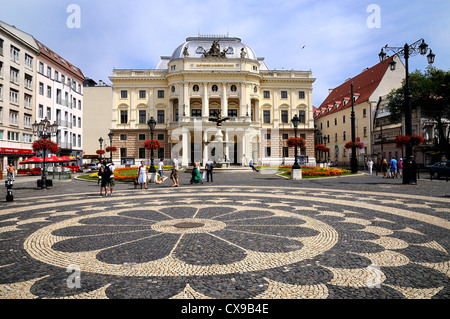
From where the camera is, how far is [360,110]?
59719 millimetres

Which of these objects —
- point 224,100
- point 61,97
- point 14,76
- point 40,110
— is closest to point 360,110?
point 224,100

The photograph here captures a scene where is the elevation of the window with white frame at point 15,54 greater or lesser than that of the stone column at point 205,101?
greater

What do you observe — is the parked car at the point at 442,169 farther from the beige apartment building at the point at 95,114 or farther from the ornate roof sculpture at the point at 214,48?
the beige apartment building at the point at 95,114

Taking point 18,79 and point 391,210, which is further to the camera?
point 18,79

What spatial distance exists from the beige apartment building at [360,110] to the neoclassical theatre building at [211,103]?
28.1 ft

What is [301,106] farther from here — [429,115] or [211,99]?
[429,115]

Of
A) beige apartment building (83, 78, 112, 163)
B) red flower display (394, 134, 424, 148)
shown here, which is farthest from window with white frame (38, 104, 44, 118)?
red flower display (394, 134, 424, 148)

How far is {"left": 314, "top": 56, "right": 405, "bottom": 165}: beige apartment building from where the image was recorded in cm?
5575

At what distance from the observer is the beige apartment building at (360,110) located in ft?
183

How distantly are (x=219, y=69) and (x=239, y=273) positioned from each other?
187 feet

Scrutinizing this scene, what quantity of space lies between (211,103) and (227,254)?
57.5m

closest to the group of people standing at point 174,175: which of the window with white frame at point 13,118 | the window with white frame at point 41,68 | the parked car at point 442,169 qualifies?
the parked car at point 442,169

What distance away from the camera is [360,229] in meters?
7.30
